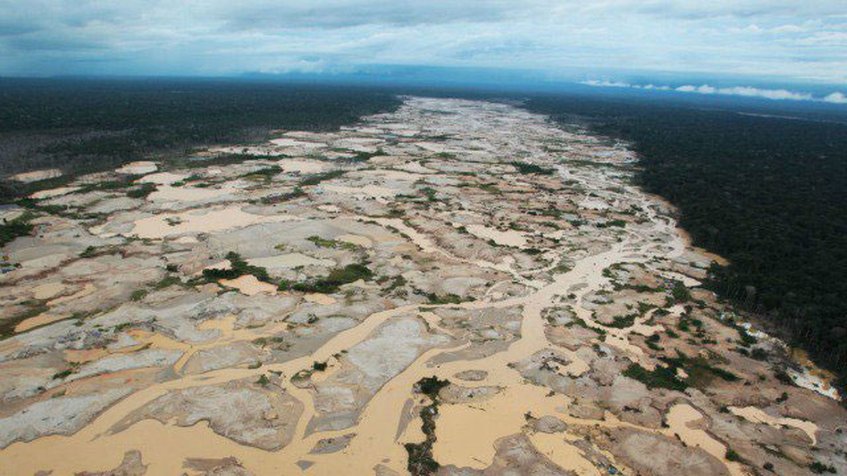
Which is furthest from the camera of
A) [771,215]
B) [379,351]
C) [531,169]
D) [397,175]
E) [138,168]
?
[531,169]

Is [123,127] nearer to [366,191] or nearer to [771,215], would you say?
[366,191]

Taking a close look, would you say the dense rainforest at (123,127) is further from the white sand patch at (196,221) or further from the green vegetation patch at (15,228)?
the white sand patch at (196,221)

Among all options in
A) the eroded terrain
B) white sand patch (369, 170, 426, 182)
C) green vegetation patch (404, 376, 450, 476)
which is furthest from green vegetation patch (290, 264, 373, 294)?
white sand patch (369, 170, 426, 182)

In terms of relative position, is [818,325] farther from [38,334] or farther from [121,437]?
[38,334]

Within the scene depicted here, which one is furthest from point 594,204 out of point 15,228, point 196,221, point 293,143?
point 293,143

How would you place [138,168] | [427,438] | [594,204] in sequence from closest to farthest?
[427,438] → [594,204] → [138,168]
